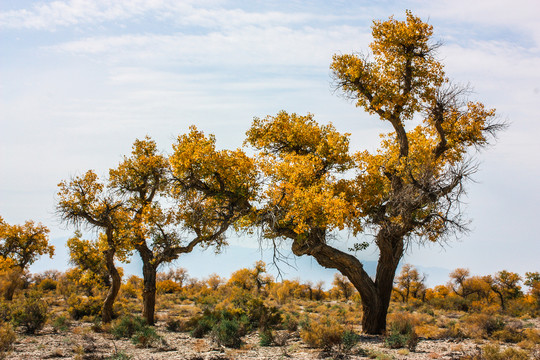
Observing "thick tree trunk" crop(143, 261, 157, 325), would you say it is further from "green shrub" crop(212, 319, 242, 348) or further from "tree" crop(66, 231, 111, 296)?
"green shrub" crop(212, 319, 242, 348)

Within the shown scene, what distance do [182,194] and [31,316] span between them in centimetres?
822

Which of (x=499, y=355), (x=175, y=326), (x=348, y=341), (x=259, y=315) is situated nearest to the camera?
(x=499, y=355)

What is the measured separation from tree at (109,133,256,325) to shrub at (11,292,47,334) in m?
4.25

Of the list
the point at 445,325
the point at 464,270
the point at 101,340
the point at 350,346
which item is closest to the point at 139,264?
the point at 101,340

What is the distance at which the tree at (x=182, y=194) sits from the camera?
15.9 m

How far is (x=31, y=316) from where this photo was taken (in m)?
17.5

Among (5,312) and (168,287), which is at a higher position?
(168,287)

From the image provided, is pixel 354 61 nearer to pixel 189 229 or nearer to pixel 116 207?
pixel 189 229

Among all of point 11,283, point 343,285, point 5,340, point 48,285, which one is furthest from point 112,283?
point 343,285

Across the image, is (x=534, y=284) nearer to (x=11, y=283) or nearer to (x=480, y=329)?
(x=480, y=329)

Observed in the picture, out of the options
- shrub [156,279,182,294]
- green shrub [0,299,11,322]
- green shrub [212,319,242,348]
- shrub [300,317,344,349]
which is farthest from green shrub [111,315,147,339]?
shrub [156,279,182,294]

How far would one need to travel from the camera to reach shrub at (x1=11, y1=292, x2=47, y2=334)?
1742 centimetres

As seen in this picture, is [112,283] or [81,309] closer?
[112,283]

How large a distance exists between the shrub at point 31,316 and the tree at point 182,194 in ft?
14.0
